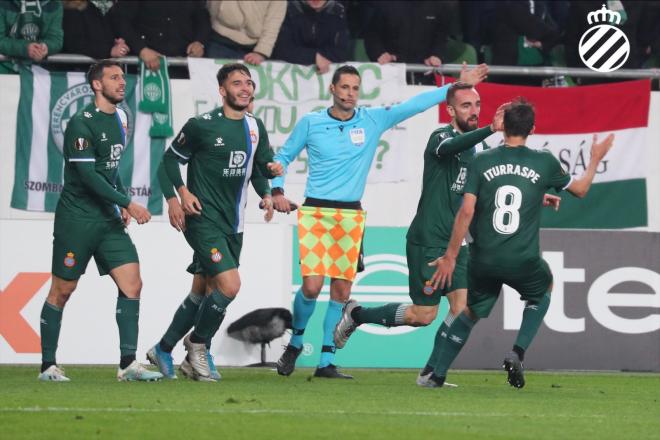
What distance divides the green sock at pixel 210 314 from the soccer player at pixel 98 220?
467mm

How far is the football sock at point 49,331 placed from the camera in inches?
432

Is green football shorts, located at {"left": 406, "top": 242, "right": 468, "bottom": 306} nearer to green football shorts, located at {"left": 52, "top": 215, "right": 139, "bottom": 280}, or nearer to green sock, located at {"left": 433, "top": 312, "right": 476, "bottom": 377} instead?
green sock, located at {"left": 433, "top": 312, "right": 476, "bottom": 377}

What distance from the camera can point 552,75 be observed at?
16.9m

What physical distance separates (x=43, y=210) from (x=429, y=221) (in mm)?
5615

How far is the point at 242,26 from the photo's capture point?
16.0 metres

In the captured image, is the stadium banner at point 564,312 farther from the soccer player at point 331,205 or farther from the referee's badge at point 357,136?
the referee's badge at point 357,136

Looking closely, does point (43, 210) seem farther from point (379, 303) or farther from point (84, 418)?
point (84, 418)

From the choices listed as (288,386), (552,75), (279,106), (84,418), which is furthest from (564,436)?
Answer: (552,75)

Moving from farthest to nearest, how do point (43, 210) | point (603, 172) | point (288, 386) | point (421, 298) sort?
1. point (603, 172)
2. point (43, 210)
3. point (421, 298)
4. point (288, 386)

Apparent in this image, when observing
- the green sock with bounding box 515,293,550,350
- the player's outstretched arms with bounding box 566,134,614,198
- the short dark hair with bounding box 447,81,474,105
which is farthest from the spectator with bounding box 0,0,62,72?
the player's outstretched arms with bounding box 566,134,614,198

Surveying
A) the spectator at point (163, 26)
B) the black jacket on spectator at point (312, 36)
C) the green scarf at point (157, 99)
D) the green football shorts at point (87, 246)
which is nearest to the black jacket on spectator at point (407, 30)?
the black jacket on spectator at point (312, 36)

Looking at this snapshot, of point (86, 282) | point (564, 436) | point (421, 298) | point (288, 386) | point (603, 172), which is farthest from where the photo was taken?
point (603, 172)

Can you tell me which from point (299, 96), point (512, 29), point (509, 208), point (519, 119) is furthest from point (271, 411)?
point (512, 29)

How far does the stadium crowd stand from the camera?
15.3 metres
